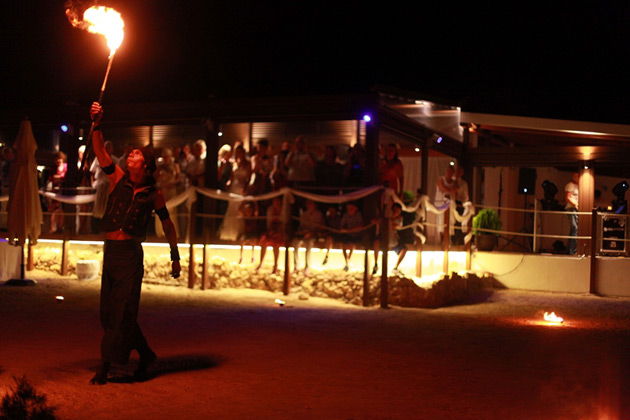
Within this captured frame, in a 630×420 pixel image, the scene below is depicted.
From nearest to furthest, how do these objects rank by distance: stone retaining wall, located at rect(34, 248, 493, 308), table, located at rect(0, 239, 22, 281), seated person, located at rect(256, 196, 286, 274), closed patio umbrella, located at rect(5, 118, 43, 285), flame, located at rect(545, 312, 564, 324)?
flame, located at rect(545, 312, 564, 324) < stone retaining wall, located at rect(34, 248, 493, 308) < closed patio umbrella, located at rect(5, 118, 43, 285) < seated person, located at rect(256, 196, 286, 274) < table, located at rect(0, 239, 22, 281)

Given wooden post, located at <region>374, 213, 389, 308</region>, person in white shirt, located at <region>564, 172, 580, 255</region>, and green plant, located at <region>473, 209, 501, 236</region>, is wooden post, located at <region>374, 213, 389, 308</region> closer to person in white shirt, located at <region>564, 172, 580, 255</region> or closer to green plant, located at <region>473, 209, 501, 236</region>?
green plant, located at <region>473, 209, 501, 236</region>

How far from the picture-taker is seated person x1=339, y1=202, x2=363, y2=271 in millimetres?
13695

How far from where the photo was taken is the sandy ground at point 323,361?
5.93 metres

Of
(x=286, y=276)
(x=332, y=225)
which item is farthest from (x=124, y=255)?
(x=332, y=225)

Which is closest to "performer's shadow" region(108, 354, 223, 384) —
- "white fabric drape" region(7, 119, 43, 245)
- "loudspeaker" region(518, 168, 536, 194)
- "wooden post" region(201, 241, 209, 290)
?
"wooden post" region(201, 241, 209, 290)

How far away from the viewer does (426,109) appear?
18.4m

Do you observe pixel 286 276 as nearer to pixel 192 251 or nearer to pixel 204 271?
pixel 204 271

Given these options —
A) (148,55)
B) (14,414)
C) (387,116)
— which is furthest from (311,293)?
(148,55)

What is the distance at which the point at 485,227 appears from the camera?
1792cm

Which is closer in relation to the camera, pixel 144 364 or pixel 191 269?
pixel 144 364

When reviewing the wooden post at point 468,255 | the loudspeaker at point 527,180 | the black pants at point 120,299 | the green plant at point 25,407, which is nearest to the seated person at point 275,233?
the wooden post at point 468,255

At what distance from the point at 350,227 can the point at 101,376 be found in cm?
794

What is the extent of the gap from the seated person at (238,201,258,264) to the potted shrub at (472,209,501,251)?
18.7 ft

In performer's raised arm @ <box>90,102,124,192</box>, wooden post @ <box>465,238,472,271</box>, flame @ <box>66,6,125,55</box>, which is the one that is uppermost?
flame @ <box>66,6,125,55</box>
